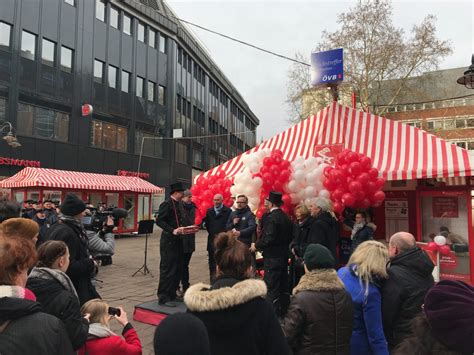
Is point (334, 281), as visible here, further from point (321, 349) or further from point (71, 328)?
point (71, 328)

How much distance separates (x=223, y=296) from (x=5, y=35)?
22.4 metres

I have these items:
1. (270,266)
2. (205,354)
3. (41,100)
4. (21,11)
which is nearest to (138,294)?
(270,266)

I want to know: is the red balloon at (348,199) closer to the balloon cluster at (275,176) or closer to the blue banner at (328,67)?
the balloon cluster at (275,176)

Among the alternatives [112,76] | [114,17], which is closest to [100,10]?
[114,17]

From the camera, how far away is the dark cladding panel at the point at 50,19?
68.7 ft

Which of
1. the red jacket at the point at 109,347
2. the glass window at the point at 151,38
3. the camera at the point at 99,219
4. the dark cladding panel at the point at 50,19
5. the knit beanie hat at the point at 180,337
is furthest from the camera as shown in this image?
A: the glass window at the point at 151,38

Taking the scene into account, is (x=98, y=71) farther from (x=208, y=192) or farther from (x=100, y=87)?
(x=208, y=192)

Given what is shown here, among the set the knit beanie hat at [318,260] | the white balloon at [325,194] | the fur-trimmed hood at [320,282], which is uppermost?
the white balloon at [325,194]

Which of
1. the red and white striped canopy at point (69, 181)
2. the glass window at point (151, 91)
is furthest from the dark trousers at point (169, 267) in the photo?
the glass window at point (151, 91)

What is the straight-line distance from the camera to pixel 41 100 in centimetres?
2041

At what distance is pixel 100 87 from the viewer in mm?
23859

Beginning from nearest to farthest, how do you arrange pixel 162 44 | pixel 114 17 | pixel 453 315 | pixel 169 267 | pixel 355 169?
pixel 453 315, pixel 169 267, pixel 355 169, pixel 114 17, pixel 162 44

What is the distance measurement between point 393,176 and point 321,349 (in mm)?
5017

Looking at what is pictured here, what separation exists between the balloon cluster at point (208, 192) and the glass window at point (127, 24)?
21.3 meters
